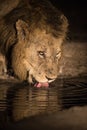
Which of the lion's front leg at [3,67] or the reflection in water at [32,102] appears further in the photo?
the lion's front leg at [3,67]

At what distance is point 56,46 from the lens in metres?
6.36

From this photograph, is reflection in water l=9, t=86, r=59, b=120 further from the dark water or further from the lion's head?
the lion's head

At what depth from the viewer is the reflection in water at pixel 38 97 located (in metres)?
5.06

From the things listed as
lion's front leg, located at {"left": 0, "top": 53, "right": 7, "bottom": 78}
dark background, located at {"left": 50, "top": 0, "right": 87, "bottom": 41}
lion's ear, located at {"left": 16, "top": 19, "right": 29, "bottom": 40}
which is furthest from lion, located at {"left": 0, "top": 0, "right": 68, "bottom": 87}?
dark background, located at {"left": 50, "top": 0, "right": 87, "bottom": 41}

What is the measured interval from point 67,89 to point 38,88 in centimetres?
33

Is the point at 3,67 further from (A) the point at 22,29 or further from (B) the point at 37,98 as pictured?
(B) the point at 37,98

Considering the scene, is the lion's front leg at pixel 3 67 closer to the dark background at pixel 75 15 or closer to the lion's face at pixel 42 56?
the lion's face at pixel 42 56

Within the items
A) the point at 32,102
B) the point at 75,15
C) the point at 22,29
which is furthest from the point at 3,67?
the point at 75,15

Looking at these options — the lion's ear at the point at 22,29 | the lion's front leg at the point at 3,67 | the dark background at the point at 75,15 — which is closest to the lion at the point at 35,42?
the lion's ear at the point at 22,29

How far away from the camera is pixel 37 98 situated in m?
5.68

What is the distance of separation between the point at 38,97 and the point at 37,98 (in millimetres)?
49

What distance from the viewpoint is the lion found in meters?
6.25

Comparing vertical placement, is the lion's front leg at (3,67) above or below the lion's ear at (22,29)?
below

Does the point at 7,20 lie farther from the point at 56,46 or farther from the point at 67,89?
the point at 67,89
